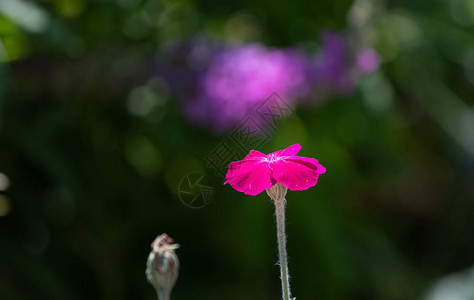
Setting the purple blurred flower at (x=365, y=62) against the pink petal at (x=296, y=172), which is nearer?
the pink petal at (x=296, y=172)

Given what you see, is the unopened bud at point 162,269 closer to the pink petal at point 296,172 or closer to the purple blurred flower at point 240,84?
the pink petal at point 296,172

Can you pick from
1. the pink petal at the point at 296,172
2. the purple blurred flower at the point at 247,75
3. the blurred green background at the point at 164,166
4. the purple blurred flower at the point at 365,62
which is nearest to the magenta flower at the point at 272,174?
the pink petal at the point at 296,172

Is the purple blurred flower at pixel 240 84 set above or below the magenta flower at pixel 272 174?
above

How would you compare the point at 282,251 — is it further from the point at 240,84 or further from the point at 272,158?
the point at 240,84

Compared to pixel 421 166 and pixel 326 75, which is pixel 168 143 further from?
pixel 421 166

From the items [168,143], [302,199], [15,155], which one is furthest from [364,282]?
[15,155]

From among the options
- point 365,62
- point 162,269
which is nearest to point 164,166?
point 365,62

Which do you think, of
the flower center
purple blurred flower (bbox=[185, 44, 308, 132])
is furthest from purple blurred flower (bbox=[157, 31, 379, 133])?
the flower center
